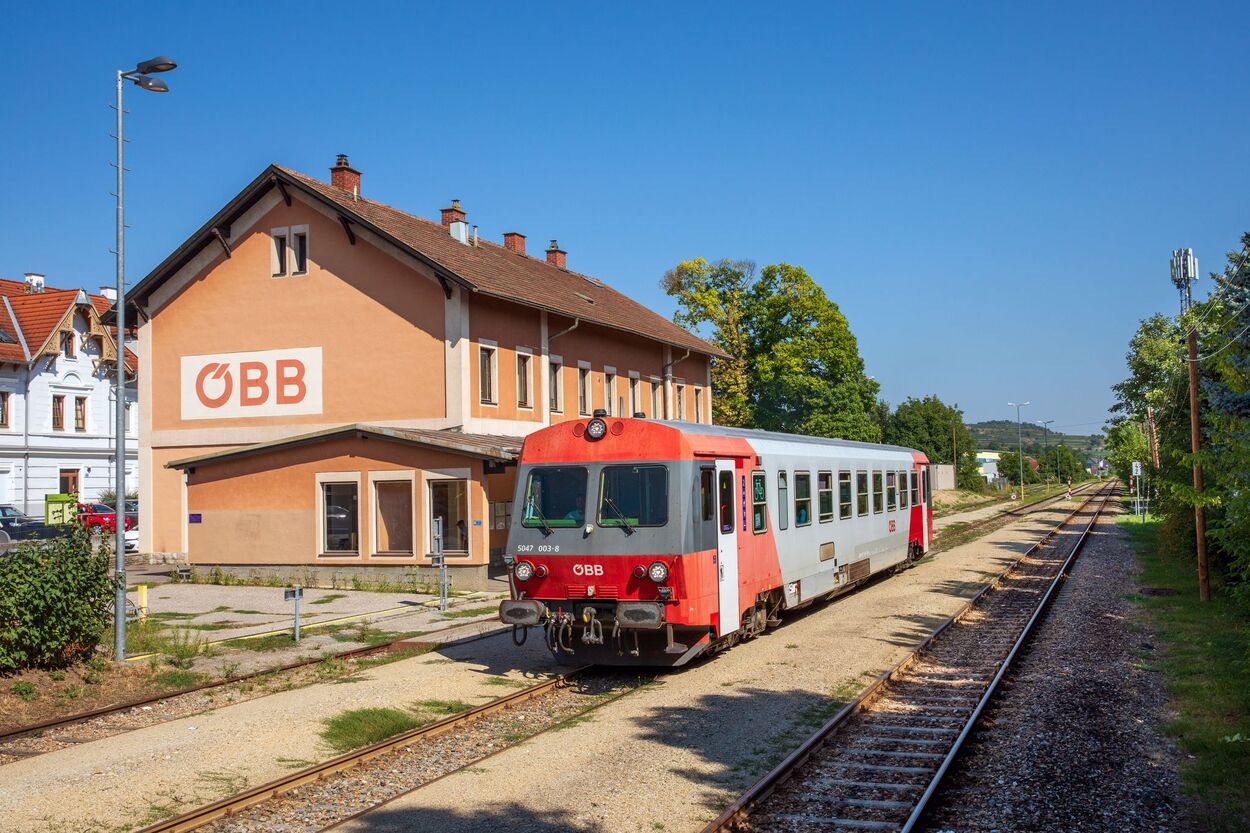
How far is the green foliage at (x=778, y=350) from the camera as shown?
5428 cm

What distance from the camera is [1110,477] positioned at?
155875 mm

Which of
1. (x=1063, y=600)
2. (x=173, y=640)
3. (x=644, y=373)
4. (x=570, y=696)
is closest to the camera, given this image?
(x=570, y=696)

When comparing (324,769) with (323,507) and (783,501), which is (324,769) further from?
(323,507)

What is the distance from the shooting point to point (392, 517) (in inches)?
945

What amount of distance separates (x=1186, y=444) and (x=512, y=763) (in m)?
20.6

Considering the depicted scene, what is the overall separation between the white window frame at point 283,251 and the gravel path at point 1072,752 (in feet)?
68.8

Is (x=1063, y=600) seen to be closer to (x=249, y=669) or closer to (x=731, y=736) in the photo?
(x=731, y=736)

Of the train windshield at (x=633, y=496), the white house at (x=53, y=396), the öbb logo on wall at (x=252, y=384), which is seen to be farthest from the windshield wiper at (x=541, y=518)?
the white house at (x=53, y=396)

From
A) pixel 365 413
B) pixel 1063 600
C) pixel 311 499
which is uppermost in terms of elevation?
pixel 365 413

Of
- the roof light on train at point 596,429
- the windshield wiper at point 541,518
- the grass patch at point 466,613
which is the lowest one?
the grass patch at point 466,613

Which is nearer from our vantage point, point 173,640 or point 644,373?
point 173,640

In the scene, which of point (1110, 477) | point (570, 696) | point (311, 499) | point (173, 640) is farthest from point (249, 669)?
point (1110, 477)

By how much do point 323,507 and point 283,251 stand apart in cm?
787

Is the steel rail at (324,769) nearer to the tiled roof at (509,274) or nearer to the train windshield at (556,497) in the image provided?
the train windshield at (556,497)
